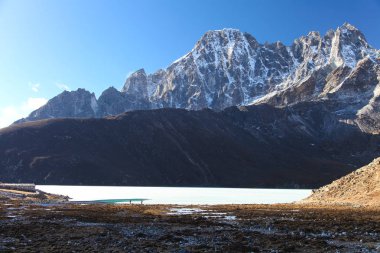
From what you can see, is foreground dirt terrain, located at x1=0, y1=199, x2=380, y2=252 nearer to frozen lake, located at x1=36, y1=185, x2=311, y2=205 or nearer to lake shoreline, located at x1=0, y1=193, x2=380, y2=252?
lake shoreline, located at x1=0, y1=193, x2=380, y2=252

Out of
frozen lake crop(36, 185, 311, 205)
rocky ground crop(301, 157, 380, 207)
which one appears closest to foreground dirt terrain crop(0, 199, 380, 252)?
rocky ground crop(301, 157, 380, 207)

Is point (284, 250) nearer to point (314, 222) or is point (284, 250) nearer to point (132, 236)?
point (132, 236)

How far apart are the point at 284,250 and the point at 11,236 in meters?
19.8

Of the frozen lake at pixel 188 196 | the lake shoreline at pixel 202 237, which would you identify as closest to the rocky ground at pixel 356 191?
the frozen lake at pixel 188 196

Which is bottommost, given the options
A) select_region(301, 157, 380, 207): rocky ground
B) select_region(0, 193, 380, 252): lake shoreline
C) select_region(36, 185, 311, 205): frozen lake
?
select_region(0, 193, 380, 252): lake shoreline

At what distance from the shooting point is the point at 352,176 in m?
83.6

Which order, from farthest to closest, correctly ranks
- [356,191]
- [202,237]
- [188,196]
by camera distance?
→ [188,196] → [356,191] → [202,237]

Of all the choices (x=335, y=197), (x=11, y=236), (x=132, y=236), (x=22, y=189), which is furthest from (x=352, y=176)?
(x=22, y=189)

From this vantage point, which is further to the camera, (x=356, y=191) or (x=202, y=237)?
(x=356, y=191)

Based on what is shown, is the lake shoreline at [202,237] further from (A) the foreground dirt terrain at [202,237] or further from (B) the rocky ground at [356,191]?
(B) the rocky ground at [356,191]

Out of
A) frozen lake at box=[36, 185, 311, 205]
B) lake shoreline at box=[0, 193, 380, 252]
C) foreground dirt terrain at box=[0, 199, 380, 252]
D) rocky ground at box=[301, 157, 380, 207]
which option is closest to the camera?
foreground dirt terrain at box=[0, 199, 380, 252]

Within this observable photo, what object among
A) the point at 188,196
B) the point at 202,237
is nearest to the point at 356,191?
the point at 202,237

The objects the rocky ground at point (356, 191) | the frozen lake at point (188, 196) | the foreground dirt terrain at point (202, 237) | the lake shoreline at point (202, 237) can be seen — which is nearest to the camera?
the foreground dirt terrain at point (202, 237)

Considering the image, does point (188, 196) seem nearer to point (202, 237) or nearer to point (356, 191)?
point (356, 191)
